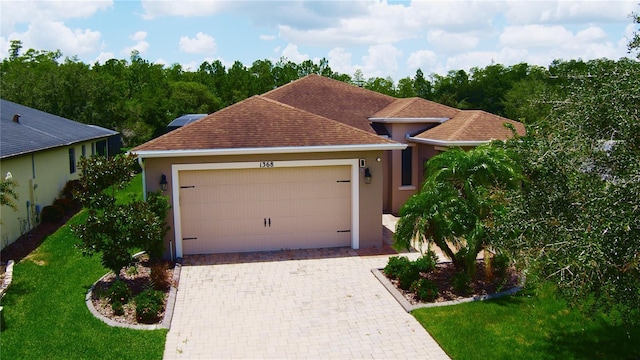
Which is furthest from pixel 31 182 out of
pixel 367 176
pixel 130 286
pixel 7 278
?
pixel 367 176

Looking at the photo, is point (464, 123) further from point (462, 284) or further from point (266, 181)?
point (462, 284)

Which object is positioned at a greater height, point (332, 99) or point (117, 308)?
point (332, 99)

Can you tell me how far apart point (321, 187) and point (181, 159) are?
148 inches

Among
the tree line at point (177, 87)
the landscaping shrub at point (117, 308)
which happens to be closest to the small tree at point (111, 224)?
the landscaping shrub at point (117, 308)

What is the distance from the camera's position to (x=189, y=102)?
164 ft

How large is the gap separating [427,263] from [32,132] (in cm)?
1552

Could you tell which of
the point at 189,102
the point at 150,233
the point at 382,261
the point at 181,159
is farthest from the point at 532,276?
the point at 189,102

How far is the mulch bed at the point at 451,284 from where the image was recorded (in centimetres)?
1064

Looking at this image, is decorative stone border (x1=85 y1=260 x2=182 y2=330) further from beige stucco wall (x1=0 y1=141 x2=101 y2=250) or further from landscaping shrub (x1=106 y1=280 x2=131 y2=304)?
beige stucco wall (x1=0 y1=141 x2=101 y2=250)

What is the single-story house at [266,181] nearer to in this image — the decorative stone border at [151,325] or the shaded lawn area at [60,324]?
the decorative stone border at [151,325]

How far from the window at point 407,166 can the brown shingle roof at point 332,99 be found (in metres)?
1.81

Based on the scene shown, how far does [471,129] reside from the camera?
1652cm

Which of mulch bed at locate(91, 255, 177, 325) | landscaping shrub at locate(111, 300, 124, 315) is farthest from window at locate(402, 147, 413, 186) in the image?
landscaping shrub at locate(111, 300, 124, 315)

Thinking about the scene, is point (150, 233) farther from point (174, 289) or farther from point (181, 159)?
point (181, 159)
